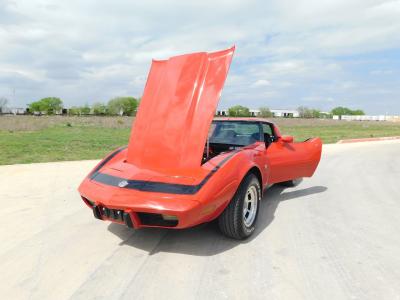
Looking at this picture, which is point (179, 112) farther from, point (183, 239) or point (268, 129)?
point (268, 129)

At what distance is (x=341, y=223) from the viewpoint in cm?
438

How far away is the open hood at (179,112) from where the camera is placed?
381cm

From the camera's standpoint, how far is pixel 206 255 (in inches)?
134

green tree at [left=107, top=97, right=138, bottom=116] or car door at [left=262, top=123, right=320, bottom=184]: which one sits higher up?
green tree at [left=107, top=97, right=138, bottom=116]

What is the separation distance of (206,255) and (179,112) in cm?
164

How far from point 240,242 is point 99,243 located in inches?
60.6

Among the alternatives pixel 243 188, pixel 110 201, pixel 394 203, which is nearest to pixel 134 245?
pixel 110 201

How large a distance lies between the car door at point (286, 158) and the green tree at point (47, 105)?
154 meters

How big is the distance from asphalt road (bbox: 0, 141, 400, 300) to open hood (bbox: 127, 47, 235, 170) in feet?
3.02

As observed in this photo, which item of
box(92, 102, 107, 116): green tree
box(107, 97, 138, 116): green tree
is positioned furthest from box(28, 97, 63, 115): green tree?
box(107, 97, 138, 116): green tree

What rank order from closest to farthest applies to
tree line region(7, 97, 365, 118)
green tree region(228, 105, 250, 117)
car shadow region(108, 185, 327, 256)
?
car shadow region(108, 185, 327, 256) → green tree region(228, 105, 250, 117) → tree line region(7, 97, 365, 118)

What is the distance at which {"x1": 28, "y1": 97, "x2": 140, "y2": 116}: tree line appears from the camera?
126787 millimetres

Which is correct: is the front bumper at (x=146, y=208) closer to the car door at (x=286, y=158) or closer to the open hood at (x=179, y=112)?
the open hood at (x=179, y=112)

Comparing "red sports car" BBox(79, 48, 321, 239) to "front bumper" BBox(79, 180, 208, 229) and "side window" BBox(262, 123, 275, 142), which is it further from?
"side window" BBox(262, 123, 275, 142)
